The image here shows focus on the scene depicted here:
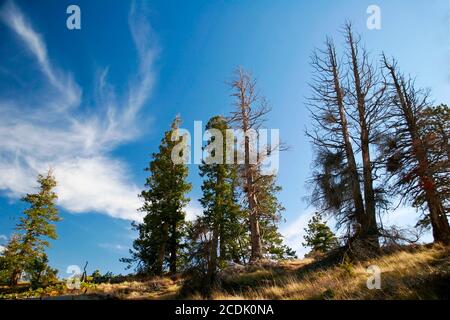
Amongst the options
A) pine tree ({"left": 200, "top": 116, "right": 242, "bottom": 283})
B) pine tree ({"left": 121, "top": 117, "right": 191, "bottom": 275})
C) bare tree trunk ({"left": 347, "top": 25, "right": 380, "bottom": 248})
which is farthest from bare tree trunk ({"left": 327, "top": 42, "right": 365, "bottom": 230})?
pine tree ({"left": 121, "top": 117, "right": 191, "bottom": 275})

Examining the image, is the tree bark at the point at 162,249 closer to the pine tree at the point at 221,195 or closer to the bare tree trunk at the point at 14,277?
the pine tree at the point at 221,195

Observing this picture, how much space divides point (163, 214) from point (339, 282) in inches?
668

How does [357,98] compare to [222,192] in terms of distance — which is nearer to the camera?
[357,98]

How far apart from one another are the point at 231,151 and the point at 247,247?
25.4 ft

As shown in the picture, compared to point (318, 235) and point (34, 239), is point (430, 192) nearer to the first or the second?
point (318, 235)

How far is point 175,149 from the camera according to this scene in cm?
2569

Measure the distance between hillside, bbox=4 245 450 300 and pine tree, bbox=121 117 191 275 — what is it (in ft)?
16.5

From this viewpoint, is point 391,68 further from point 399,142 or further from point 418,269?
point 418,269

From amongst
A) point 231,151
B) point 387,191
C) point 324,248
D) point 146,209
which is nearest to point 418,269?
point 387,191

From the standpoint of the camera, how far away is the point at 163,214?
74.0 ft

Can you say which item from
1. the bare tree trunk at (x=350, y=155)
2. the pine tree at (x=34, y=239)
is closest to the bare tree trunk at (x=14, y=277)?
the pine tree at (x=34, y=239)

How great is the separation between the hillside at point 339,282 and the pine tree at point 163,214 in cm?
503

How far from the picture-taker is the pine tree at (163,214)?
21.6m

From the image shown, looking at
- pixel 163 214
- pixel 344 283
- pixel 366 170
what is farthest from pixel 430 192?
pixel 163 214
